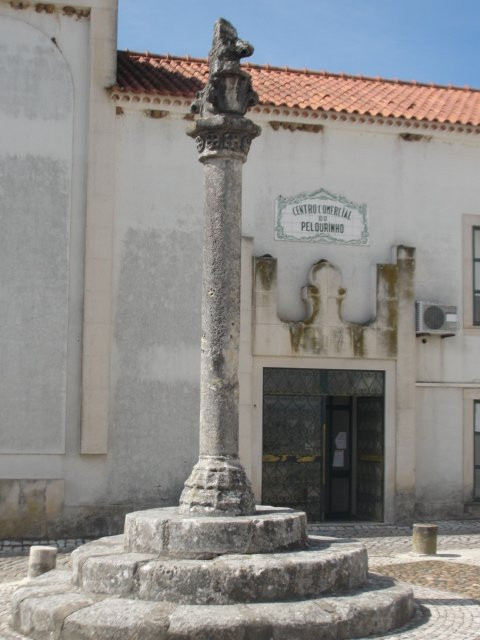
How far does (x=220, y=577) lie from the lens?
7641mm

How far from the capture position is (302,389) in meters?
15.2

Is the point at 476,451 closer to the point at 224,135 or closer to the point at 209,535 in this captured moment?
the point at 224,135

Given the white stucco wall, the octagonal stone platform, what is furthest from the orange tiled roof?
the octagonal stone platform

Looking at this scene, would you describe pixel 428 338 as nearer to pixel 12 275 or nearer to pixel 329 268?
pixel 329 268

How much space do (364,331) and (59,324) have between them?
465 cm

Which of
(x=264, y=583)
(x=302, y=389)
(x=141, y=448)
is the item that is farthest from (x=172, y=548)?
(x=302, y=389)

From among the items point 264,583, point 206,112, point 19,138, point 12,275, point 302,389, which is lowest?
point 264,583

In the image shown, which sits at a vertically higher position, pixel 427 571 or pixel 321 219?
pixel 321 219

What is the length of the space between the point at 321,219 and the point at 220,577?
8.76m

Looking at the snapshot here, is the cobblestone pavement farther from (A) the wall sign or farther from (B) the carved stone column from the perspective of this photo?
(A) the wall sign

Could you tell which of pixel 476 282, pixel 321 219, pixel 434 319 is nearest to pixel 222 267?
pixel 321 219

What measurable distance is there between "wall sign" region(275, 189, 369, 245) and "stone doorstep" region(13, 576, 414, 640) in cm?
819

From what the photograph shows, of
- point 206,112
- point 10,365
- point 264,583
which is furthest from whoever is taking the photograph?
point 10,365

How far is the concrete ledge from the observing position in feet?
26.8
